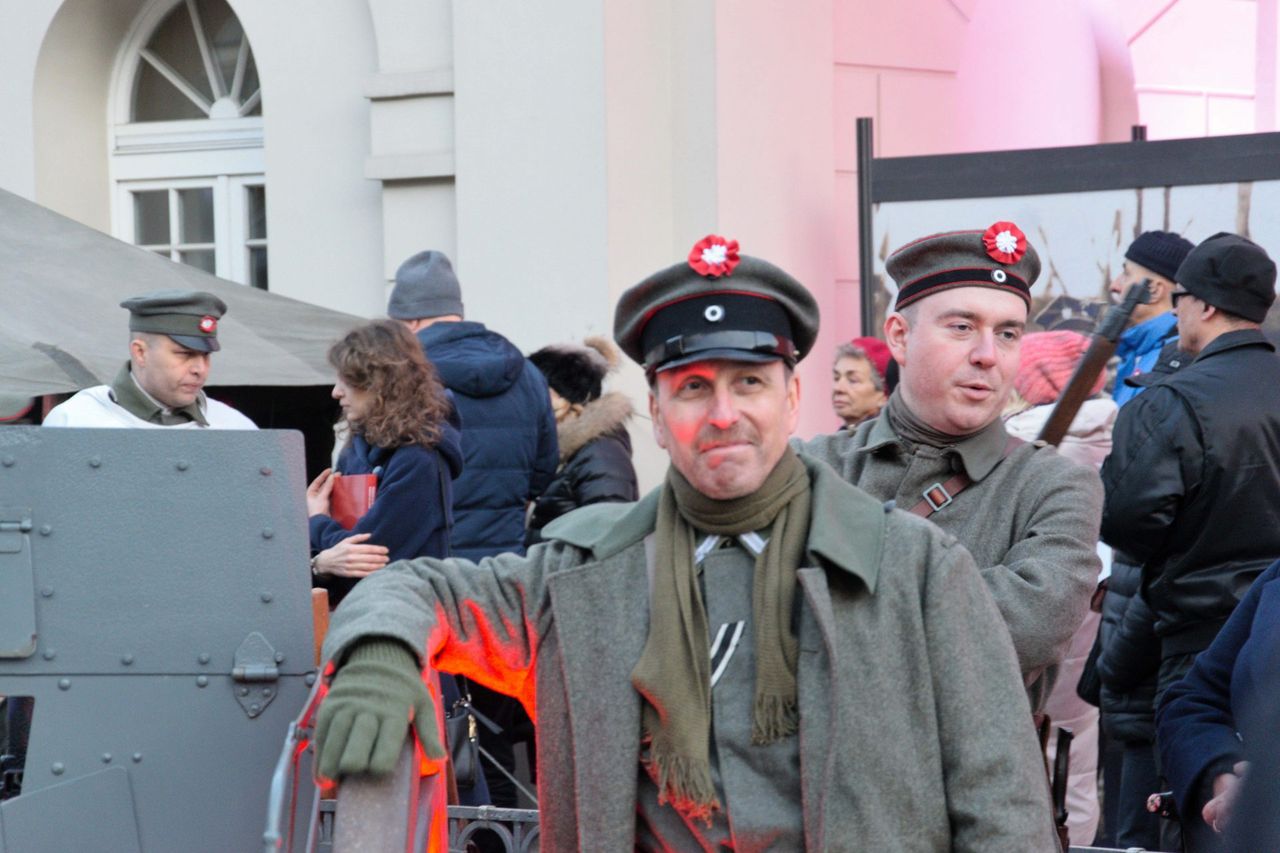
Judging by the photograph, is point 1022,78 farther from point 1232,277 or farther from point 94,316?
point 1232,277

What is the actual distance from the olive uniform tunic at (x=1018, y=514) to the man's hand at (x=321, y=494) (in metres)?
2.14

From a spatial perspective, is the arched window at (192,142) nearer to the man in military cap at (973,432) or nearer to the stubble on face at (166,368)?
the stubble on face at (166,368)

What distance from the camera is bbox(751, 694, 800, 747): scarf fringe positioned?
2326 mm

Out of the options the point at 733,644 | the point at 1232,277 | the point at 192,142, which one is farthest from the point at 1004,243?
the point at 192,142

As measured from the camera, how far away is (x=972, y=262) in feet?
10.0

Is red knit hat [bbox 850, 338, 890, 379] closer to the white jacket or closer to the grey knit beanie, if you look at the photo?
the grey knit beanie

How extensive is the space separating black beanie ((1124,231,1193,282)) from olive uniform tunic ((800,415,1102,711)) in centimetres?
276

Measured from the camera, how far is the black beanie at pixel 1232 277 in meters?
4.46

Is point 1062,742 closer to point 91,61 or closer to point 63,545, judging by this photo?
point 63,545

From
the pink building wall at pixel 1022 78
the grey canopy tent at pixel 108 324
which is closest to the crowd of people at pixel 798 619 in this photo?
the grey canopy tent at pixel 108 324

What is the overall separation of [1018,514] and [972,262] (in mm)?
462

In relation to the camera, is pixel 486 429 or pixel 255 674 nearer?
pixel 255 674

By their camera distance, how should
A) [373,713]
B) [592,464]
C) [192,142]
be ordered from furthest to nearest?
[192,142] → [592,464] → [373,713]

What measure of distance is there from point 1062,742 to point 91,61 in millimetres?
7498
